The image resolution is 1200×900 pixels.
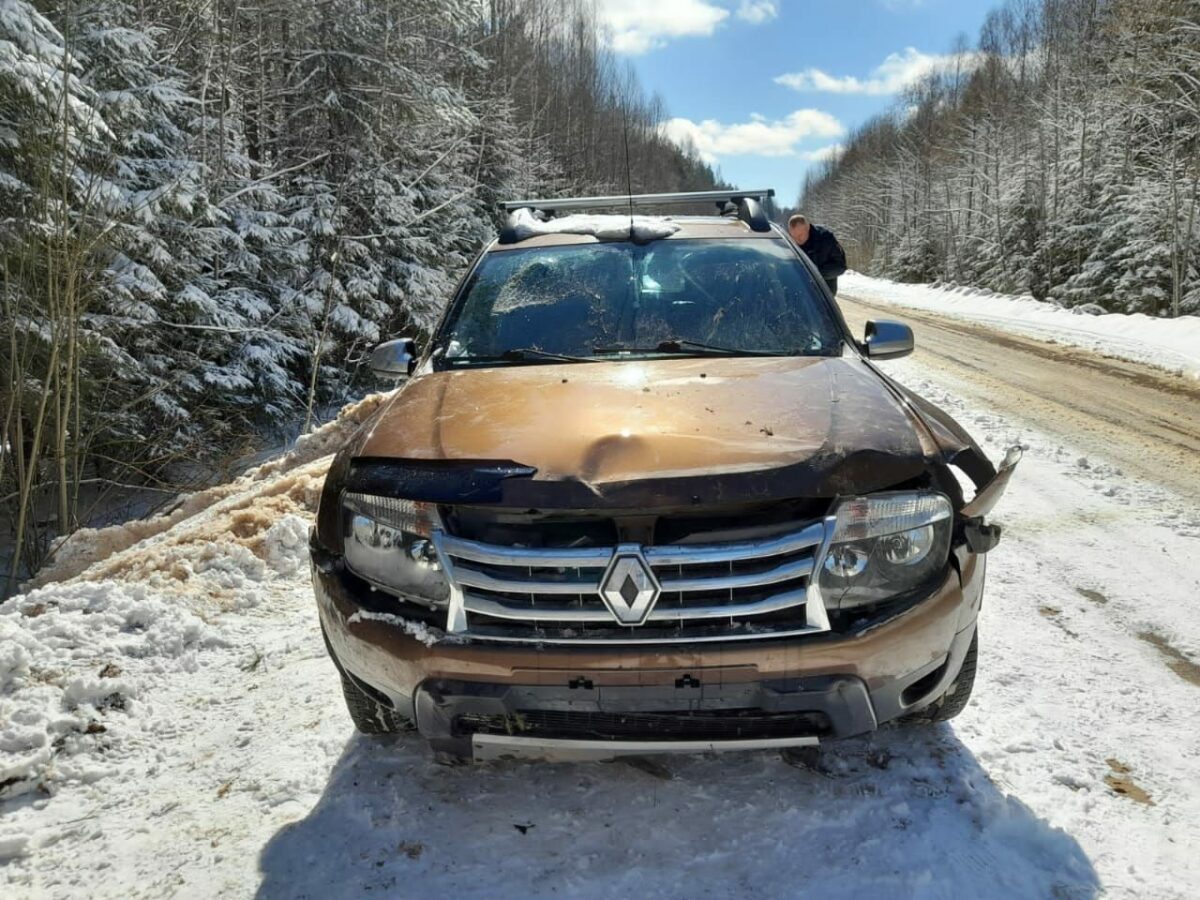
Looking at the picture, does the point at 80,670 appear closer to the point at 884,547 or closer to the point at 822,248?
the point at 884,547

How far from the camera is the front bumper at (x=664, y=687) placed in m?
1.96

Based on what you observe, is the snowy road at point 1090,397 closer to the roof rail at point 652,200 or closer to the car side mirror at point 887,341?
the car side mirror at point 887,341

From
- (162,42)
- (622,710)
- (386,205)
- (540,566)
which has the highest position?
(162,42)

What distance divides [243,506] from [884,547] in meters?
4.21

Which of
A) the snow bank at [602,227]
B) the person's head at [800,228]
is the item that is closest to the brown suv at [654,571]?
the snow bank at [602,227]

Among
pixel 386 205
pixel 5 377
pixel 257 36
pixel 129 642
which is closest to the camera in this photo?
pixel 129 642

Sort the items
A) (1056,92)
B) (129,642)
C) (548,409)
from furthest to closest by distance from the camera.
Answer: (1056,92)
(129,642)
(548,409)

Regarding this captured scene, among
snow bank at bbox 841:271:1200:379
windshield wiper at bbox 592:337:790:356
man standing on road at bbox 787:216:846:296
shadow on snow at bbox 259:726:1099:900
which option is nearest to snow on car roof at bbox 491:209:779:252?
→ windshield wiper at bbox 592:337:790:356

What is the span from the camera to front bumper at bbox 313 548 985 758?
6.44 feet

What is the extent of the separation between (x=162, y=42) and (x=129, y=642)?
48.7 ft

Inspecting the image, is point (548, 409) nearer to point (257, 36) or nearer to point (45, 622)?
point (45, 622)

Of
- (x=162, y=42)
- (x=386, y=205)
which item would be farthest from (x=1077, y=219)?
(x=162, y=42)

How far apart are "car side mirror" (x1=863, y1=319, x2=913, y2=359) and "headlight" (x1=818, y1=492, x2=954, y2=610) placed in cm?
134

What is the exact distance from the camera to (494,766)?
8.27ft
